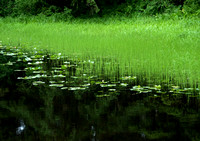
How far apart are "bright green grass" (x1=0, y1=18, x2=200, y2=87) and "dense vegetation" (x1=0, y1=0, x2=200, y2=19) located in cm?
475

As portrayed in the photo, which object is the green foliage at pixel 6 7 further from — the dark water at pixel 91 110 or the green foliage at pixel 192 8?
the dark water at pixel 91 110

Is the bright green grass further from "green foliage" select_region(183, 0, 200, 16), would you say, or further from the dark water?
"green foliage" select_region(183, 0, 200, 16)

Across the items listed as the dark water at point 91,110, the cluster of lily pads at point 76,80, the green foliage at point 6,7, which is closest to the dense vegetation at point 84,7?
the green foliage at point 6,7

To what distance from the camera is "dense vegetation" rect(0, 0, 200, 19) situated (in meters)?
21.6

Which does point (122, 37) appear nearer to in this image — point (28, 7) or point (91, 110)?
point (91, 110)

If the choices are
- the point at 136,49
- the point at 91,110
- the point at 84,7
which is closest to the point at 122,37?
the point at 136,49

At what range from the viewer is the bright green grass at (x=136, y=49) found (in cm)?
→ 687

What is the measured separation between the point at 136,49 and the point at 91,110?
242 inches

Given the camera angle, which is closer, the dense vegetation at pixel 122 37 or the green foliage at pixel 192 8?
the dense vegetation at pixel 122 37

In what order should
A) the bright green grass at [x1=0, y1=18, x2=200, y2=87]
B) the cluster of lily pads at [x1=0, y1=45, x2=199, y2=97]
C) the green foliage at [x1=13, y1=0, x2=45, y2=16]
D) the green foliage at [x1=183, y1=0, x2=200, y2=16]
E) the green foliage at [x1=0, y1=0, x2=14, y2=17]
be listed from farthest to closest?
the green foliage at [x1=0, y1=0, x2=14, y2=17]
the green foliage at [x1=13, y1=0, x2=45, y2=16]
the green foliage at [x1=183, y1=0, x2=200, y2=16]
the bright green grass at [x1=0, y1=18, x2=200, y2=87]
the cluster of lily pads at [x1=0, y1=45, x2=199, y2=97]

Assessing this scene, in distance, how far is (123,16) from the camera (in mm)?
22172

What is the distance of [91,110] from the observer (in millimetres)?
4258

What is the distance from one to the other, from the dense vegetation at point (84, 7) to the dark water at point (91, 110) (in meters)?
15.5

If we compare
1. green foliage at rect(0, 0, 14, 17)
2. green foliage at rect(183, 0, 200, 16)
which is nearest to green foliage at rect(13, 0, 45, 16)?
green foliage at rect(0, 0, 14, 17)
